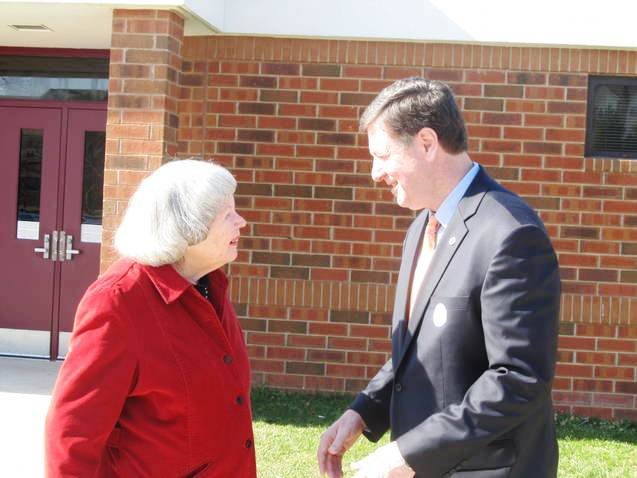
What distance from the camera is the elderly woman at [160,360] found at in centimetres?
256

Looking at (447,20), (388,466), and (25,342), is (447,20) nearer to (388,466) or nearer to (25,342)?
(25,342)

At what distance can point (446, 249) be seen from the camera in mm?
2654

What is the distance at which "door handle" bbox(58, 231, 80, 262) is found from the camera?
898cm

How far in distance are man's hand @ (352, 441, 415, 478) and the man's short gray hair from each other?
89 cm

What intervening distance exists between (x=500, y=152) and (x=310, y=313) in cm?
200

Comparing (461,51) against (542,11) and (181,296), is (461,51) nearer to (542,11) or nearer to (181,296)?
(542,11)

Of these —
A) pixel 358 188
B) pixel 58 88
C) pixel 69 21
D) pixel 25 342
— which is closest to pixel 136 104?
pixel 69 21

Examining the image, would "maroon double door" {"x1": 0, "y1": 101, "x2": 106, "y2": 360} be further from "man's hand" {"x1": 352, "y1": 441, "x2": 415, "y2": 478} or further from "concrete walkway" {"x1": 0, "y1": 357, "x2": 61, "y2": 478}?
"man's hand" {"x1": 352, "y1": 441, "x2": 415, "y2": 478}

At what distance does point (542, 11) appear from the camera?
7.22m

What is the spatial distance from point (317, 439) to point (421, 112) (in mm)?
4002

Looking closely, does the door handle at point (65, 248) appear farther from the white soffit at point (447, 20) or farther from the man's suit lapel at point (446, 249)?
the man's suit lapel at point (446, 249)

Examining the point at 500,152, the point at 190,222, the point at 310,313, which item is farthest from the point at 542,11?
the point at 190,222

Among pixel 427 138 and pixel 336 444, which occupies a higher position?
pixel 427 138

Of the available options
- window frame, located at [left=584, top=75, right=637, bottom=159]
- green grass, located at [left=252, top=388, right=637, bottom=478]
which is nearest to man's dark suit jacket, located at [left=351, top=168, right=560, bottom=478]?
green grass, located at [left=252, top=388, right=637, bottom=478]
